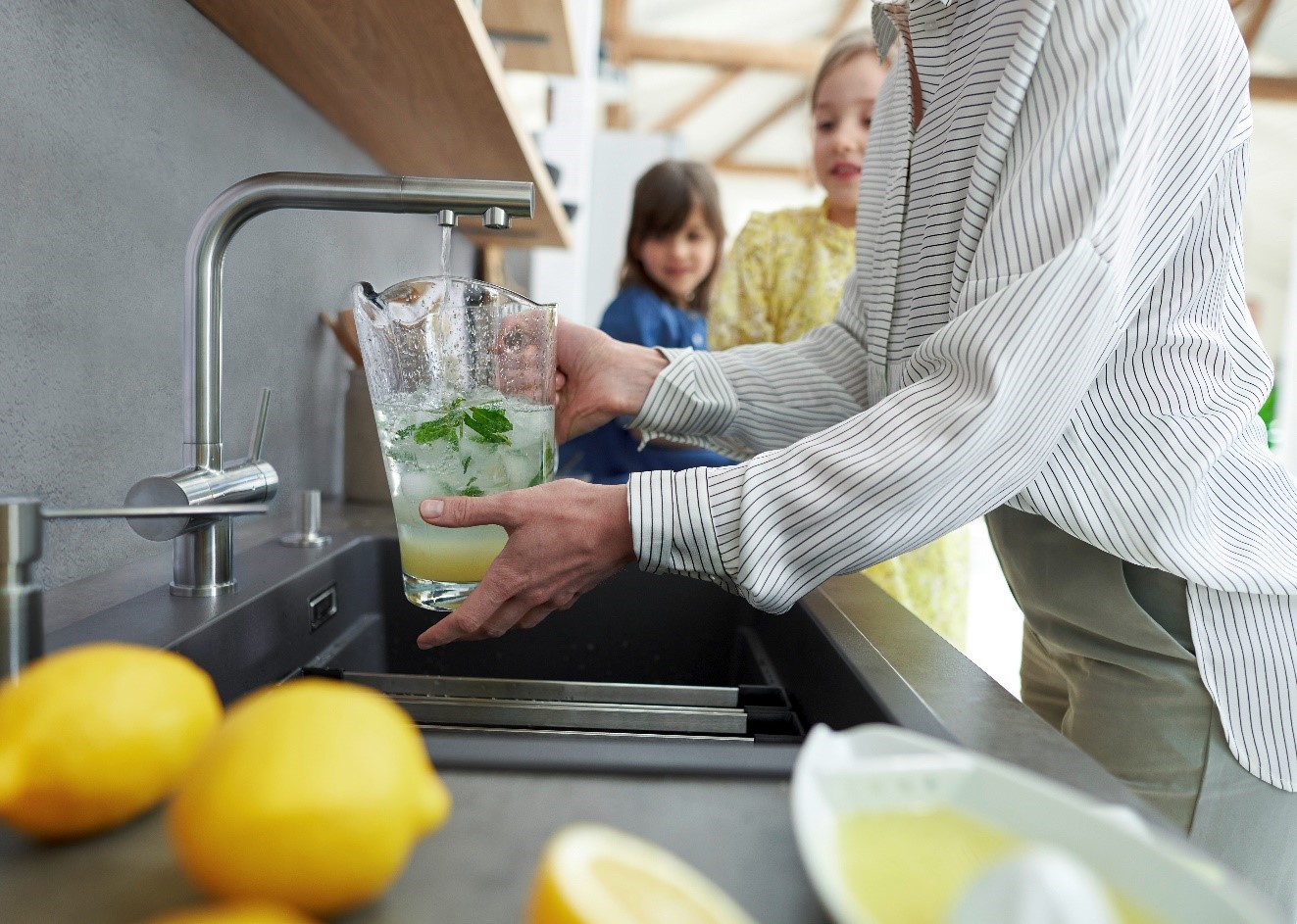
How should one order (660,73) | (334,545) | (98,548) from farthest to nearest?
(660,73)
(334,545)
(98,548)

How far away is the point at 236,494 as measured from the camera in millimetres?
721

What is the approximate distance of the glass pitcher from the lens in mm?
748

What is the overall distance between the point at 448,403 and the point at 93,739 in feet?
1.39

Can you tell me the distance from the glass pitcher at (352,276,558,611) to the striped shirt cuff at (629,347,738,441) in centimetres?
28

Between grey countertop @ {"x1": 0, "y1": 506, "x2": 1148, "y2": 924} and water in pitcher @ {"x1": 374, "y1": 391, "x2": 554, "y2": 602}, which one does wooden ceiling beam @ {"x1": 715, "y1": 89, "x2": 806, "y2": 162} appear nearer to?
water in pitcher @ {"x1": 374, "y1": 391, "x2": 554, "y2": 602}

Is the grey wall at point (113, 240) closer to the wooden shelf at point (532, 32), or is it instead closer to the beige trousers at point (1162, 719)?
the wooden shelf at point (532, 32)

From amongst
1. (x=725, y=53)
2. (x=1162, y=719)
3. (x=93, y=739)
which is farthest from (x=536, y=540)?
(x=725, y=53)

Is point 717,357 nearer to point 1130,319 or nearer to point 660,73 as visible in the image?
point 1130,319

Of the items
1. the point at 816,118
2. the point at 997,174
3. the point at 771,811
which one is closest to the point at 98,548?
the point at 771,811

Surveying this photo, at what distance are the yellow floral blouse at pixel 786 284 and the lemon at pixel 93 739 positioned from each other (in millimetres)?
1650

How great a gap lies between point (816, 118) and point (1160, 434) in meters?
1.43

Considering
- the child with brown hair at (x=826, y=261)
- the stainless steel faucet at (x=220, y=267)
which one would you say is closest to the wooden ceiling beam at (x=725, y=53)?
the child with brown hair at (x=826, y=261)

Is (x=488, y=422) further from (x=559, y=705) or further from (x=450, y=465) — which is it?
(x=559, y=705)

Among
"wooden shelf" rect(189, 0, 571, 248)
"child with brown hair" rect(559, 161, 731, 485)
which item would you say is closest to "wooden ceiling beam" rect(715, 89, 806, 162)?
"child with brown hair" rect(559, 161, 731, 485)
